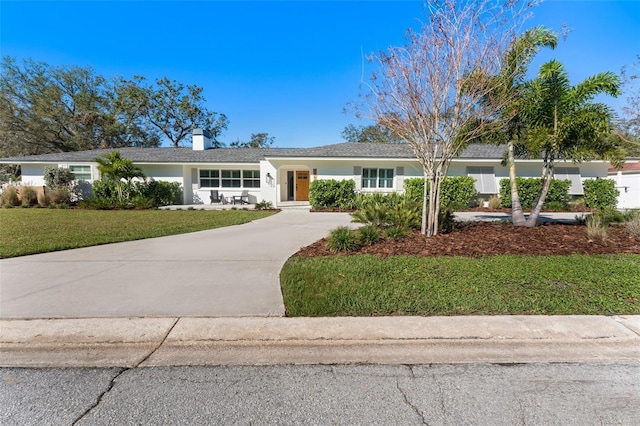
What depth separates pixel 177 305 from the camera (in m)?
3.87

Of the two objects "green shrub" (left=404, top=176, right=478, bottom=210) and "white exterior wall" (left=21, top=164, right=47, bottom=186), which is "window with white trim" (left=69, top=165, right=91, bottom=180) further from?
"green shrub" (left=404, top=176, right=478, bottom=210)

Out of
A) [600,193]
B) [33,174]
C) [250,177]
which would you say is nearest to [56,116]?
[33,174]

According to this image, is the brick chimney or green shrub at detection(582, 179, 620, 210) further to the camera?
the brick chimney

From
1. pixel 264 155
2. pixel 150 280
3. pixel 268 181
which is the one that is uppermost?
pixel 264 155

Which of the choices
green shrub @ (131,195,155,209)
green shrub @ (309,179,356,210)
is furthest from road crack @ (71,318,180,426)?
green shrub @ (131,195,155,209)

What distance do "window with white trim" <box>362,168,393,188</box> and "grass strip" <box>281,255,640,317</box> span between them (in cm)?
1192

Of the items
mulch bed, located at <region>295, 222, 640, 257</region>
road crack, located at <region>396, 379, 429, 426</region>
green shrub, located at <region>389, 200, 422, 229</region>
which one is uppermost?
green shrub, located at <region>389, 200, 422, 229</region>

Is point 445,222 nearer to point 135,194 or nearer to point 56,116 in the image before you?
point 135,194

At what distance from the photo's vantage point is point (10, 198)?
16.5m

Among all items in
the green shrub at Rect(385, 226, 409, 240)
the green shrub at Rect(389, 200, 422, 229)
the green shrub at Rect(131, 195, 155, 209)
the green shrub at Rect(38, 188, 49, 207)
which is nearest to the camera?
the green shrub at Rect(385, 226, 409, 240)

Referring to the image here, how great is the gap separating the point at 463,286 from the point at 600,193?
18357 millimetres

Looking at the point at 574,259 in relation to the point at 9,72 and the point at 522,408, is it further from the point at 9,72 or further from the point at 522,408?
the point at 9,72

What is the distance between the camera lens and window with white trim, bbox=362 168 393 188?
17.4 m

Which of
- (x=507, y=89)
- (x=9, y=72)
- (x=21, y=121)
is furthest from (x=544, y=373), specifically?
(x=9, y=72)
